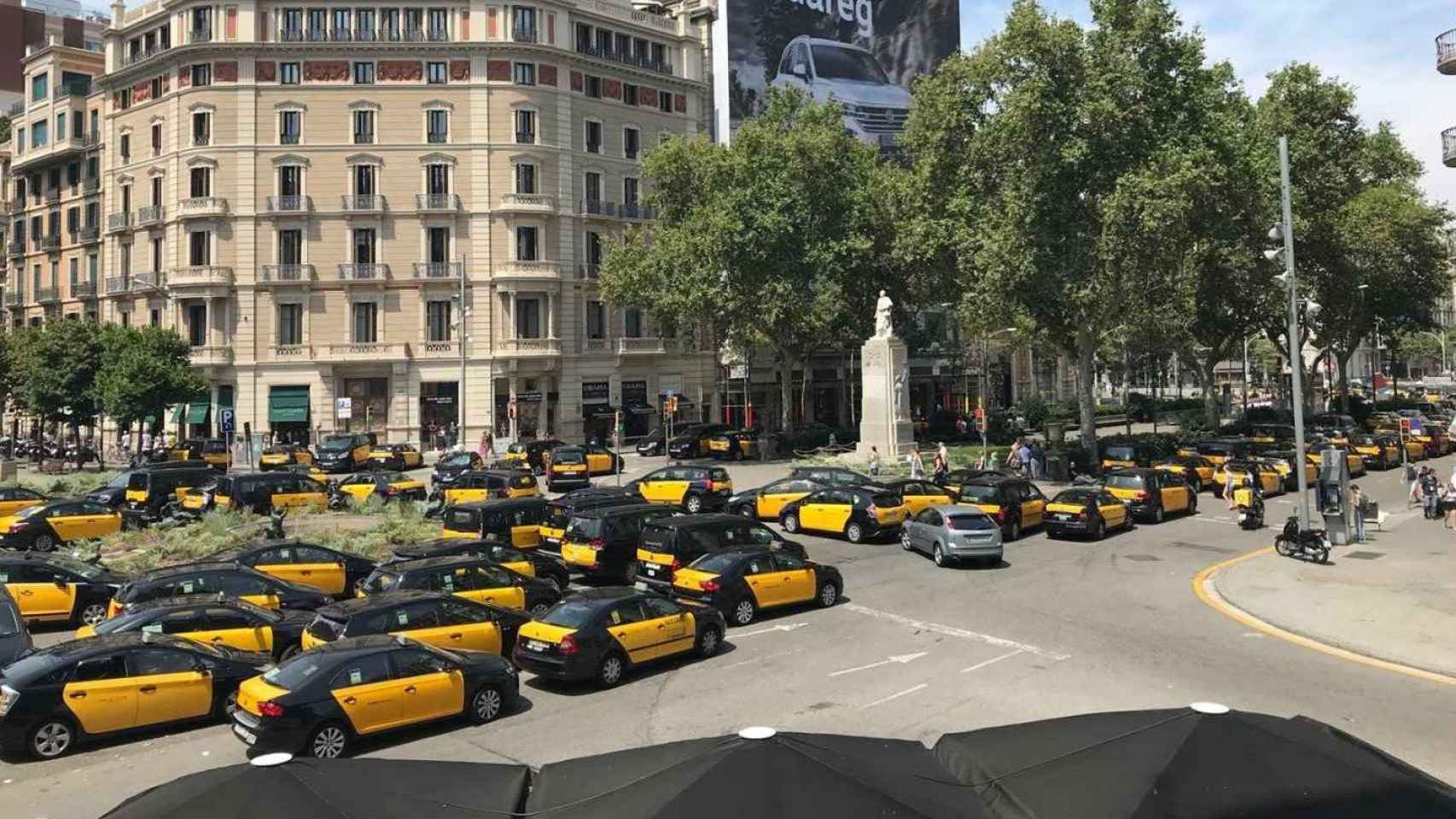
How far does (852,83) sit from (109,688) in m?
78.2

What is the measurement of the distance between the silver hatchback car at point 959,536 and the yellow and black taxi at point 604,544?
21.9 feet

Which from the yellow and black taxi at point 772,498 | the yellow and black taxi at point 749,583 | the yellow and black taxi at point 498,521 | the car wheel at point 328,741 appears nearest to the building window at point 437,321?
the yellow and black taxi at point 772,498

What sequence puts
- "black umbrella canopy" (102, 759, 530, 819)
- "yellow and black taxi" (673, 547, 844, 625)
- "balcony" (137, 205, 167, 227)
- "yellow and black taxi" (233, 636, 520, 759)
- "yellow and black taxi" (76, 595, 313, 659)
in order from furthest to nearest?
"balcony" (137, 205, 167, 227) → "yellow and black taxi" (673, 547, 844, 625) → "yellow and black taxi" (76, 595, 313, 659) → "yellow and black taxi" (233, 636, 520, 759) → "black umbrella canopy" (102, 759, 530, 819)

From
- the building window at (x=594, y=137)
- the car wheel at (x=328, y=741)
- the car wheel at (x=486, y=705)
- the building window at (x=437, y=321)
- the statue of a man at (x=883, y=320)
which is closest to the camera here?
the car wheel at (x=328, y=741)

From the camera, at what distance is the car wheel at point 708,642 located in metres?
15.1

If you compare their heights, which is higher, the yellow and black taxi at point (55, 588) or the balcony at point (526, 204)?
the balcony at point (526, 204)

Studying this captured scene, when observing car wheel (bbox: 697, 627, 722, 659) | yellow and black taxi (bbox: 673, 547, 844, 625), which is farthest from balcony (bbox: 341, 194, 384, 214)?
car wheel (bbox: 697, 627, 722, 659)

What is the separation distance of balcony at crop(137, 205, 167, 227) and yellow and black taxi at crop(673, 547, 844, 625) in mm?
53772

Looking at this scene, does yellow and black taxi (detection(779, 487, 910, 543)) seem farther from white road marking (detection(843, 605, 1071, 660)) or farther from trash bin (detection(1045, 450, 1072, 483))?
trash bin (detection(1045, 450, 1072, 483))

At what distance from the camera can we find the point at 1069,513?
25.8m

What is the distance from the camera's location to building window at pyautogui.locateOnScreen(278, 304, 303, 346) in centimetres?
5662

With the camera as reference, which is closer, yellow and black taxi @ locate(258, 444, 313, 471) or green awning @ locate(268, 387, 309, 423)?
yellow and black taxi @ locate(258, 444, 313, 471)

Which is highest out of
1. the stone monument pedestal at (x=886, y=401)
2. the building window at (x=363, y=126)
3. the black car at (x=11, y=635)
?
the building window at (x=363, y=126)

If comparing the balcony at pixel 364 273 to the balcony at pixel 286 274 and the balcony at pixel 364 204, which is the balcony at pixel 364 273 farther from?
the balcony at pixel 364 204
